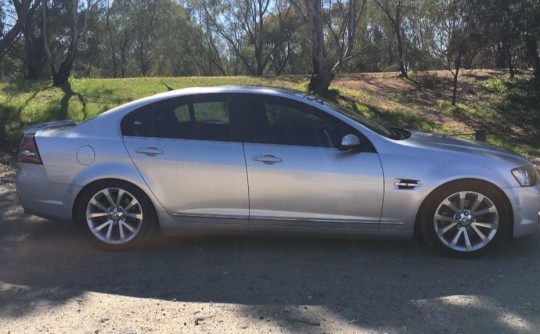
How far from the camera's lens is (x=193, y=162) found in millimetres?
4871

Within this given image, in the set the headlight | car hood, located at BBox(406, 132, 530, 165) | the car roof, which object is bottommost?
the headlight

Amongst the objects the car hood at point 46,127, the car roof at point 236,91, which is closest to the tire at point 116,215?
the car hood at point 46,127

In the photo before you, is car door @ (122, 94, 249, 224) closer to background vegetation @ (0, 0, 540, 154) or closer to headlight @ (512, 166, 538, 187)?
headlight @ (512, 166, 538, 187)

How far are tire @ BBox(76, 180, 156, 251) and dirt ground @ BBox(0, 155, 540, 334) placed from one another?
0.14 m

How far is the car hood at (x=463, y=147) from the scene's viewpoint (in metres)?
4.84

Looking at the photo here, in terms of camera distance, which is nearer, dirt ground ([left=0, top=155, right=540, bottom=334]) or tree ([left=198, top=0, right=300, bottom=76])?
dirt ground ([left=0, top=155, right=540, bottom=334])

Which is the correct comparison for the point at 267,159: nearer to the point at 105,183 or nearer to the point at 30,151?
the point at 105,183

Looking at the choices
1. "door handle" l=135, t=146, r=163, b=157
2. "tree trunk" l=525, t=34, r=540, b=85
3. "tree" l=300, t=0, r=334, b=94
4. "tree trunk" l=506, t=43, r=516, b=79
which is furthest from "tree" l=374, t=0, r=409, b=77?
"door handle" l=135, t=146, r=163, b=157

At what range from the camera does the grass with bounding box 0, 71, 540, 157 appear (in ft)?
42.0

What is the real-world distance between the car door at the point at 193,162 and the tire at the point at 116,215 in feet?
0.72

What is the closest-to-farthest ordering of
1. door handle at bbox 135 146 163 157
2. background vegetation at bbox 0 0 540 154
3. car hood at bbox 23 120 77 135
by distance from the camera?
1. door handle at bbox 135 146 163 157
2. car hood at bbox 23 120 77 135
3. background vegetation at bbox 0 0 540 154

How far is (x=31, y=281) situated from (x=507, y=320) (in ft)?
12.1

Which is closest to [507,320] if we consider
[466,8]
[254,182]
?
[254,182]

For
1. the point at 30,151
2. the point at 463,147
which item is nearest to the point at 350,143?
the point at 463,147
